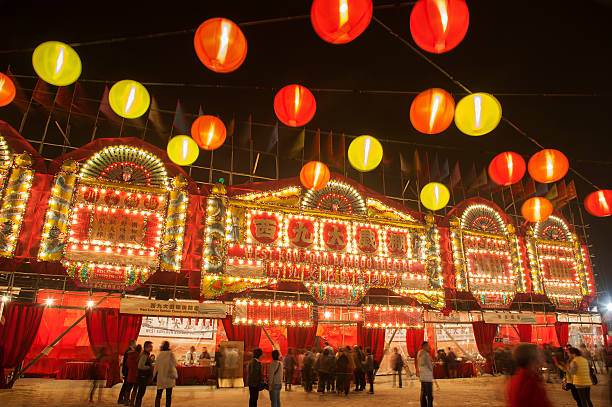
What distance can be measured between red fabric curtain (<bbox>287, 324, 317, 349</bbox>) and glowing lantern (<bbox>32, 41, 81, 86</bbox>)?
9.09m

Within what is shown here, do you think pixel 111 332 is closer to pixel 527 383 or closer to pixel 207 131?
pixel 207 131

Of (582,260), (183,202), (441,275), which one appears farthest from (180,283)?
(582,260)

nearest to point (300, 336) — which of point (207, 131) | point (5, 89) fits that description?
point (207, 131)

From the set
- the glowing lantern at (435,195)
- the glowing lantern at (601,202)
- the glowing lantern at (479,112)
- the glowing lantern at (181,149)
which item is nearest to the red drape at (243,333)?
the glowing lantern at (181,149)

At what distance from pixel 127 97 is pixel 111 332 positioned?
6.51 metres

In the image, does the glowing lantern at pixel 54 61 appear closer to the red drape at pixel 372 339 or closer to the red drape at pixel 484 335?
the red drape at pixel 372 339

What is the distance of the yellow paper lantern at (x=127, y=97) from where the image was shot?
762 cm

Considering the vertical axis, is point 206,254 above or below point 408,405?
above

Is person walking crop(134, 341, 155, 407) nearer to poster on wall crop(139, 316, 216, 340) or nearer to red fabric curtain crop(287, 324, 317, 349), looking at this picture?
red fabric curtain crop(287, 324, 317, 349)

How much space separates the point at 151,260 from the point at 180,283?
1231mm

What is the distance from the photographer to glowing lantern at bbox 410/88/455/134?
22.0 feet

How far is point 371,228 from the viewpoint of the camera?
13.8 meters

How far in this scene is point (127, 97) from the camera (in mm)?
7652

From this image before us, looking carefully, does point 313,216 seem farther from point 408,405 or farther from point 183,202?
point 408,405
